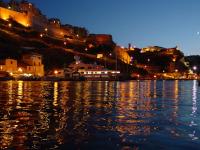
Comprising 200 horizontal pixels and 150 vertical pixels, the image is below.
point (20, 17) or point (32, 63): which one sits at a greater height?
point (20, 17)

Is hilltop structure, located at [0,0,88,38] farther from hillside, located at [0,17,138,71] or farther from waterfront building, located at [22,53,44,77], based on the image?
waterfront building, located at [22,53,44,77]

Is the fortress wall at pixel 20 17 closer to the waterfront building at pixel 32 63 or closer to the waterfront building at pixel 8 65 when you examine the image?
the waterfront building at pixel 32 63

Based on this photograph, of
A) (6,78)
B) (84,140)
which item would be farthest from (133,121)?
(6,78)

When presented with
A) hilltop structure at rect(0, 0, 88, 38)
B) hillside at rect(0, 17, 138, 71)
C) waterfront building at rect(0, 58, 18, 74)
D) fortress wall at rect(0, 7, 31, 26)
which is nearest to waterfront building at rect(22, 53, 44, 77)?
hillside at rect(0, 17, 138, 71)

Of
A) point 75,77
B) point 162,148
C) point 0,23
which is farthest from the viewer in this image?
point 0,23

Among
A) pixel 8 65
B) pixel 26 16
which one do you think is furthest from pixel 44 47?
pixel 8 65

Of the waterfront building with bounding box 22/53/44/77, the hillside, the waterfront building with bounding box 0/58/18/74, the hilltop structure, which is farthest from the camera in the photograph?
the hilltop structure

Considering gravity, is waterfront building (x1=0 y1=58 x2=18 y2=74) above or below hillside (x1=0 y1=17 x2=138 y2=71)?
below

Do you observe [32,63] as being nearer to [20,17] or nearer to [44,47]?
[44,47]

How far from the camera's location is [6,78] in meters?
116

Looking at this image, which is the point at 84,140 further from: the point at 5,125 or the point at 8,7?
the point at 8,7

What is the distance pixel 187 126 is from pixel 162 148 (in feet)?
21.3

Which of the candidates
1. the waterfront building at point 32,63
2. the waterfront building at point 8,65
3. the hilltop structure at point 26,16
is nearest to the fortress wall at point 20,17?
the hilltop structure at point 26,16

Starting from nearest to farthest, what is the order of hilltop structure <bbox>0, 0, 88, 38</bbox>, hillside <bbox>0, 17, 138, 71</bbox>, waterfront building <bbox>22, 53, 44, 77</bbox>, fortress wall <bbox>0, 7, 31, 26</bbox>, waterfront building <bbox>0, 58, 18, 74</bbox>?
waterfront building <bbox>0, 58, 18, 74</bbox> → waterfront building <bbox>22, 53, 44, 77</bbox> → hillside <bbox>0, 17, 138, 71</bbox> → hilltop structure <bbox>0, 0, 88, 38</bbox> → fortress wall <bbox>0, 7, 31, 26</bbox>
